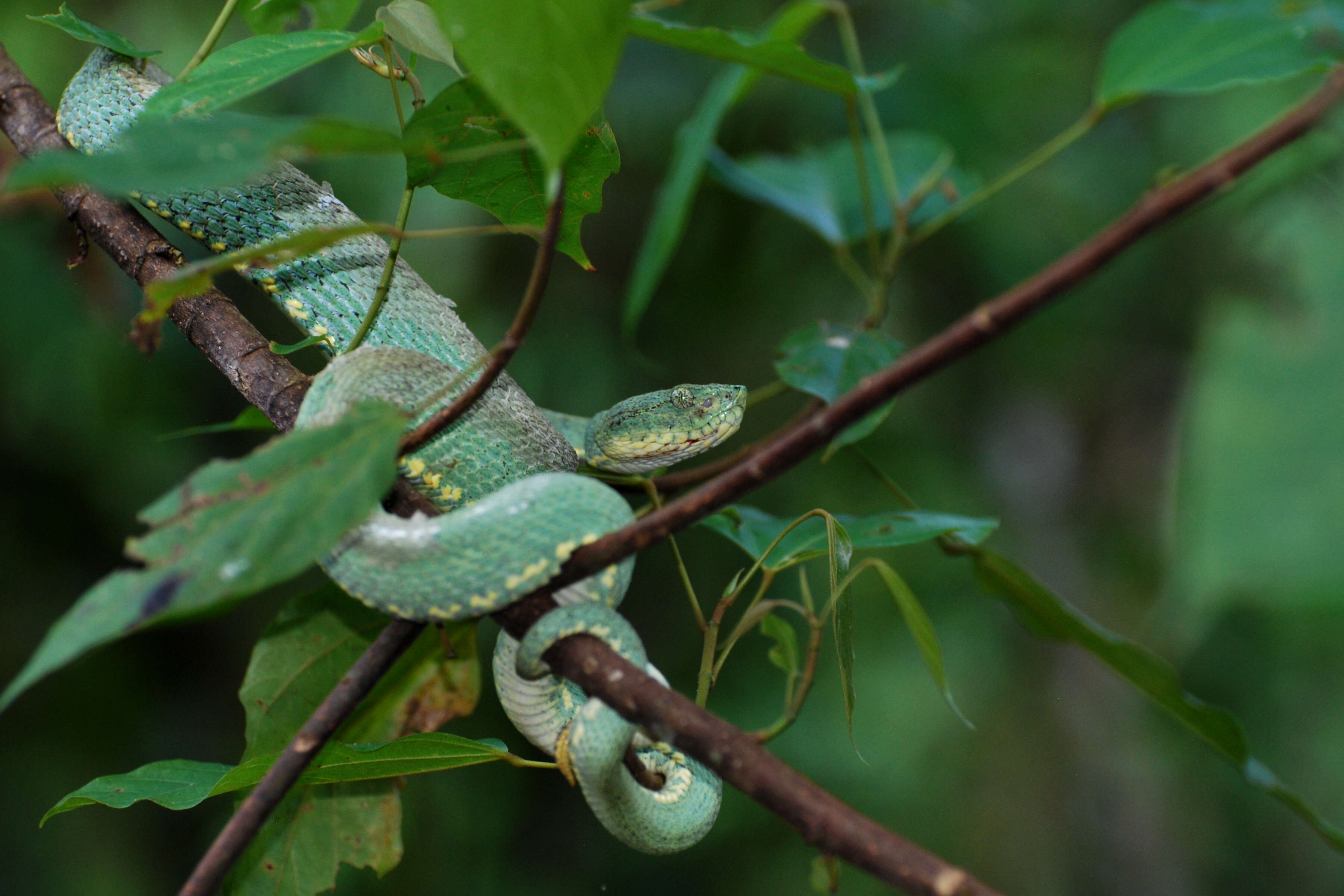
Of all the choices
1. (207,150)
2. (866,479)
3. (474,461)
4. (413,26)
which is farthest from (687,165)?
(866,479)

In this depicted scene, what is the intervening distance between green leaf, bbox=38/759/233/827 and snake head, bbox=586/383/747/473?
0.96m

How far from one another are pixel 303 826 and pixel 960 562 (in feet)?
10.3

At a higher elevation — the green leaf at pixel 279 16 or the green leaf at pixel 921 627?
the green leaf at pixel 279 16

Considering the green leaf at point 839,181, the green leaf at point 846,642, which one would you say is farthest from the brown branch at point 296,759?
the green leaf at point 839,181

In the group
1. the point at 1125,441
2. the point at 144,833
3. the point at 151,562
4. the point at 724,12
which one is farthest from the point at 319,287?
the point at 1125,441

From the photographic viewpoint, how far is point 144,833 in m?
Result: 3.58

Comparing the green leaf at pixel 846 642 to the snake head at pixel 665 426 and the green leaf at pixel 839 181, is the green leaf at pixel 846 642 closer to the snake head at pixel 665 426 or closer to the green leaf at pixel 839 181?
the snake head at pixel 665 426

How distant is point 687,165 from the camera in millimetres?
1456

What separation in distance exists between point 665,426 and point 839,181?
122 centimetres

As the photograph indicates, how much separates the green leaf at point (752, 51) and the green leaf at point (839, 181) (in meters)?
0.76

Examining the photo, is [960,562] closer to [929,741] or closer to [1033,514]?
[1033,514]

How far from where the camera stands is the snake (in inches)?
43.5

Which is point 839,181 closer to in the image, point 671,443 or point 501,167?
point 671,443

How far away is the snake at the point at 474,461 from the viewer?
3.63ft
